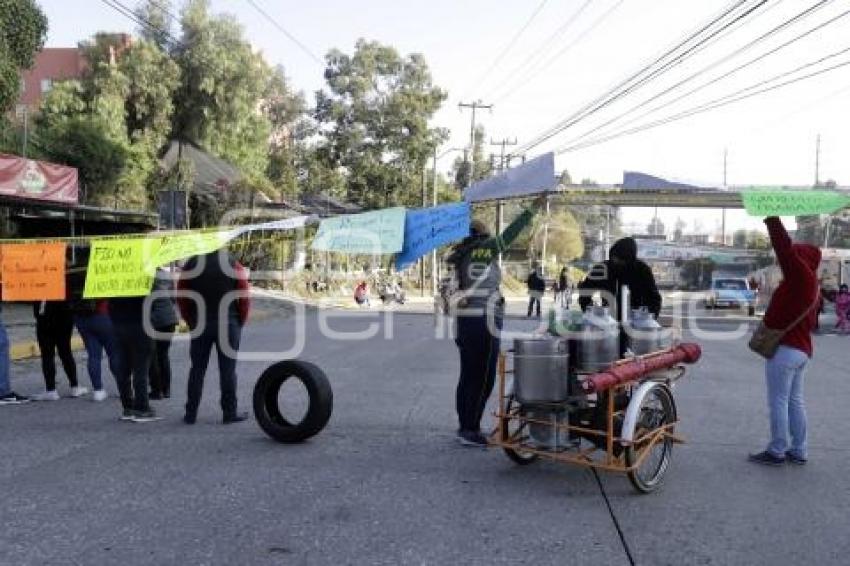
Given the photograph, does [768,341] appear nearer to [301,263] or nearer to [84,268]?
[84,268]

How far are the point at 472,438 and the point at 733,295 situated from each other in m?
31.5

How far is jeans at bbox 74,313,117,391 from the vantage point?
8922mm

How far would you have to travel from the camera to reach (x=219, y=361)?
7.74 metres

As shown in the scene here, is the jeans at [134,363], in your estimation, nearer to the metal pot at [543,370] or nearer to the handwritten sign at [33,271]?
the handwritten sign at [33,271]

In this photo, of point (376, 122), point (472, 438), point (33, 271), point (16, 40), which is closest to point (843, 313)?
point (472, 438)

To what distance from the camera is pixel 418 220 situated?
7.75 metres

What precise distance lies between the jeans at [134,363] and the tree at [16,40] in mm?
12811

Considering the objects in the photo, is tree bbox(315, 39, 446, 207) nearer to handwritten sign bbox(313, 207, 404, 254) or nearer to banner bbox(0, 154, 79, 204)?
banner bbox(0, 154, 79, 204)

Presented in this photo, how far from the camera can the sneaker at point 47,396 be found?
29.9ft

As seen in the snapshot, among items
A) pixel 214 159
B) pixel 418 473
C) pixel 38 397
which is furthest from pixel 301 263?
pixel 418 473

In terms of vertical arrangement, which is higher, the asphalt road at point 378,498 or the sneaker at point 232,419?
the sneaker at point 232,419

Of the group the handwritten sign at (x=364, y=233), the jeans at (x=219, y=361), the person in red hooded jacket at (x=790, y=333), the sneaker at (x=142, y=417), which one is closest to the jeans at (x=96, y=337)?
the sneaker at (x=142, y=417)

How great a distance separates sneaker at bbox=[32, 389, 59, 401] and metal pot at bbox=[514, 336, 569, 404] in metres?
5.69

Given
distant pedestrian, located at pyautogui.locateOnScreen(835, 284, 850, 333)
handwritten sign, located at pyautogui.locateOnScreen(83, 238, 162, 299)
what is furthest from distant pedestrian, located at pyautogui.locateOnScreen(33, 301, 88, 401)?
distant pedestrian, located at pyautogui.locateOnScreen(835, 284, 850, 333)
